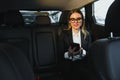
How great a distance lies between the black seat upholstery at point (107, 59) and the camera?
1957mm

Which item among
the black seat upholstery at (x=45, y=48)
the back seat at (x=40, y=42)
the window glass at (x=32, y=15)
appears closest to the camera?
the back seat at (x=40, y=42)

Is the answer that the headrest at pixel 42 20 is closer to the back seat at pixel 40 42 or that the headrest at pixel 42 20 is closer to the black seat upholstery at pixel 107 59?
the back seat at pixel 40 42

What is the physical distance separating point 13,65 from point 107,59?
0.77 m

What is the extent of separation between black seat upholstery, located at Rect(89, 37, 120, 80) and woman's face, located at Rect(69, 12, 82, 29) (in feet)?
5.41

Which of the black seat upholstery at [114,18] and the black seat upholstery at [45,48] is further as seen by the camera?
the black seat upholstery at [45,48]

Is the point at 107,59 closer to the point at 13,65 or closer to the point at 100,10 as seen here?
the point at 13,65

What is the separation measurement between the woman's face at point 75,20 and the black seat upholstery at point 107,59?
1.65 metres

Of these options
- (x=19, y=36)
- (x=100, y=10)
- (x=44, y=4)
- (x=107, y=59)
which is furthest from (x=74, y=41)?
(x=107, y=59)

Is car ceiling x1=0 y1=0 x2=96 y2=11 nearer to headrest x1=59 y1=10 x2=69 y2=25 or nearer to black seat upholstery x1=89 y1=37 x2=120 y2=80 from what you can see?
headrest x1=59 y1=10 x2=69 y2=25

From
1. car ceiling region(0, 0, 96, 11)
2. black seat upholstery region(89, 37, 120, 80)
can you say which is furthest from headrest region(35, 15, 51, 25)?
black seat upholstery region(89, 37, 120, 80)

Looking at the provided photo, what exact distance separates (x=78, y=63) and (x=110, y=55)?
1.52m

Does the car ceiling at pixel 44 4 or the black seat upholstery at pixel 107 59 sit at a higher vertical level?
the car ceiling at pixel 44 4

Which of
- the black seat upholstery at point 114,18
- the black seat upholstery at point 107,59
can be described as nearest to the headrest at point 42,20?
the black seat upholstery at point 114,18

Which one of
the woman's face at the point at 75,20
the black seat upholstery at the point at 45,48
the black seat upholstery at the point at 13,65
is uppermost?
the woman's face at the point at 75,20
